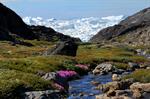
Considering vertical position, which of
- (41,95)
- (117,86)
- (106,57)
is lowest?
(117,86)

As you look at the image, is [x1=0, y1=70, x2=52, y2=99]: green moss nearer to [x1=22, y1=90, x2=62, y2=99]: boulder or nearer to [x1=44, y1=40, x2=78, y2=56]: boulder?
[x1=22, y1=90, x2=62, y2=99]: boulder

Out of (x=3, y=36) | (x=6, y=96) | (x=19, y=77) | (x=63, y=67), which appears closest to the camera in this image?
(x=6, y=96)

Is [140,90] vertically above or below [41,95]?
below

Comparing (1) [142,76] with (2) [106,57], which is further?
(2) [106,57]

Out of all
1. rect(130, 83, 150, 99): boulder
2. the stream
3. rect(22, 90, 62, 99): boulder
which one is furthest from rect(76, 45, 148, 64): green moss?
rect(22, 90, 62, 99): boulder

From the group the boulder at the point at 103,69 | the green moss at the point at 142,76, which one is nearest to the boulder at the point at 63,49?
the boulder at the point at 103,69

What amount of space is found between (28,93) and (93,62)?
4671cm

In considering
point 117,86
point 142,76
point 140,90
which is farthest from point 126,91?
point 142,76

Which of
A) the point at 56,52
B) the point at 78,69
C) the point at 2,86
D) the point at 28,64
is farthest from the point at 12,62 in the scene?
the point at 56,52

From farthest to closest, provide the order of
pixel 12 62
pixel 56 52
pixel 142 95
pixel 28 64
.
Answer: pixel 56 52, pixel 28 64, pixel 12 62, pixel 142 95

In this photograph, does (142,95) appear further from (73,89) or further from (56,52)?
(56,52)

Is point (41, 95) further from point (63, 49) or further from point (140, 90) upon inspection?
point (63, 49)

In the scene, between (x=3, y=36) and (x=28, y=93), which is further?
(x=3, y=36)

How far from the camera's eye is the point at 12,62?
49.3 m
